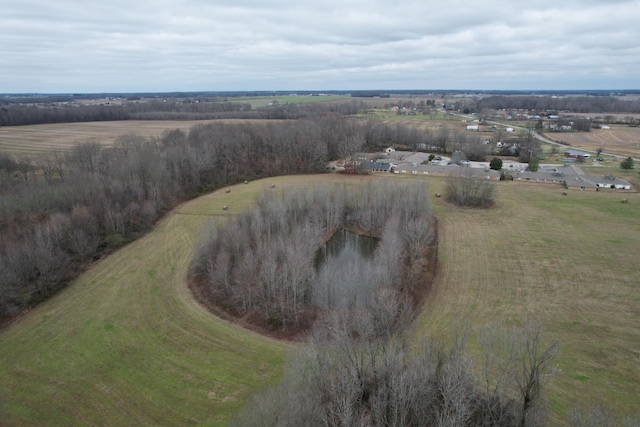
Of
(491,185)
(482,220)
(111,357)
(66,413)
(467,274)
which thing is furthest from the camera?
(491,185)

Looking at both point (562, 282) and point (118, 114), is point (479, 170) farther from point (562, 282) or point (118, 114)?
point (118, 114)

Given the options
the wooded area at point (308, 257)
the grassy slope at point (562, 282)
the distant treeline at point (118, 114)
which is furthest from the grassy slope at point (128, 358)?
the distant treeline at point (118, 114)

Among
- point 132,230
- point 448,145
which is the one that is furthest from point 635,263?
point 448,145

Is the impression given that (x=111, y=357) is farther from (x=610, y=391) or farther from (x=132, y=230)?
(x=610, y=391)

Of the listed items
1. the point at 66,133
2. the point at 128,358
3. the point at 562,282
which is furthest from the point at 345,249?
the point at 66,133

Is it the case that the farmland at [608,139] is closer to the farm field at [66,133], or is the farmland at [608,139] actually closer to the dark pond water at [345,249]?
the dark pond water at [345,249]

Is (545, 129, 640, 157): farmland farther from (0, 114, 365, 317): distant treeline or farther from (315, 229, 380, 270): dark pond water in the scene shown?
(315, 229, 380, 270): dark pond water
